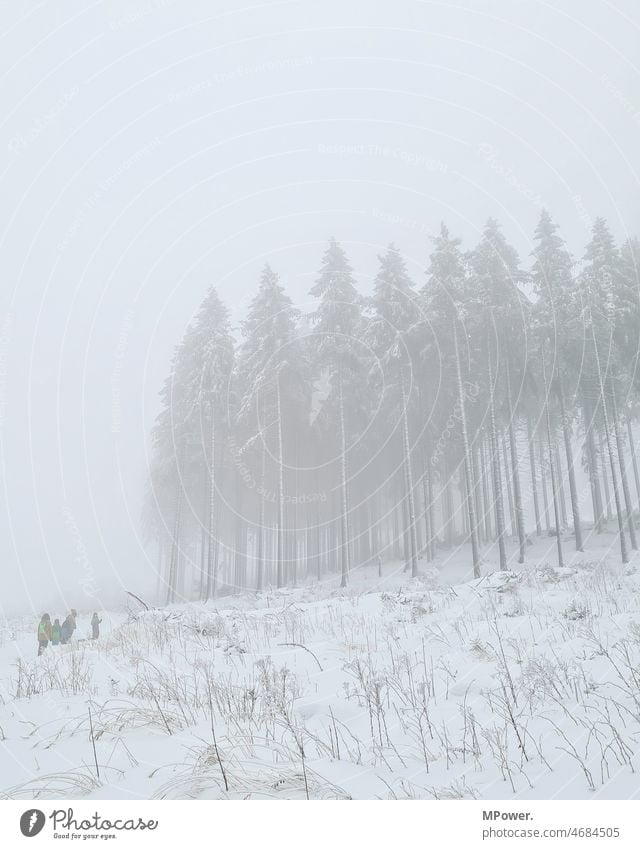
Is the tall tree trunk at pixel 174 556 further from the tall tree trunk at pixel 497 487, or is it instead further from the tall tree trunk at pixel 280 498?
the tall tree trunk at pixel 497 487

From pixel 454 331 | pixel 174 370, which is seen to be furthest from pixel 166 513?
pixel 454 331

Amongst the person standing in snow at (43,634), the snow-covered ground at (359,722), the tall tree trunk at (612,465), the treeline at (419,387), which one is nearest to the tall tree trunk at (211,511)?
the treeline at (419,387)

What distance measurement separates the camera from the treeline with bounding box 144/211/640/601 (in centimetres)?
2416

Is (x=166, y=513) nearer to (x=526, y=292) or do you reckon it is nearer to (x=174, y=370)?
(x=174, y=370)

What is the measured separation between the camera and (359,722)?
367 centimetres

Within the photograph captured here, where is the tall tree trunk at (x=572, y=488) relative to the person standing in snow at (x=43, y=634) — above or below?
above

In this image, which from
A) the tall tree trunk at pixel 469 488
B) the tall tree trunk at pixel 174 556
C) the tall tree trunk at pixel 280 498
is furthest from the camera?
the tall tree trunk at pixel 174 556

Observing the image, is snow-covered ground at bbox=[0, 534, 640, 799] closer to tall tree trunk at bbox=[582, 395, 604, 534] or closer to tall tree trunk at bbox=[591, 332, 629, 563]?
tall tree trunk at bbox=[591, 332, 629, 563]

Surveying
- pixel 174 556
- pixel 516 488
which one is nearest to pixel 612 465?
pixel 516 488

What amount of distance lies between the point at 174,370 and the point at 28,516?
69.1 meters

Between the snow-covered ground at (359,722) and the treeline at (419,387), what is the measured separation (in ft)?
52.8

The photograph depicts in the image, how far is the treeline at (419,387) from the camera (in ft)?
79.3
